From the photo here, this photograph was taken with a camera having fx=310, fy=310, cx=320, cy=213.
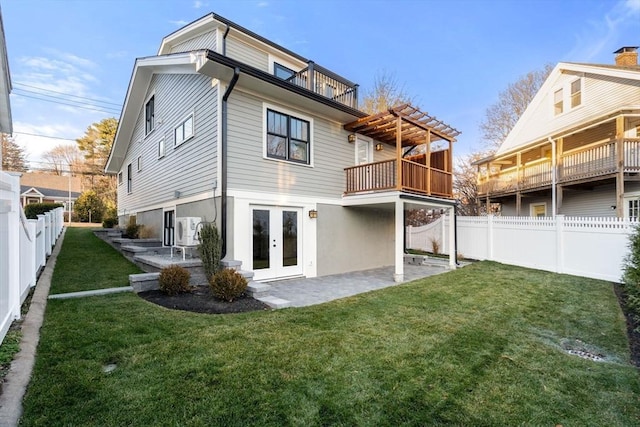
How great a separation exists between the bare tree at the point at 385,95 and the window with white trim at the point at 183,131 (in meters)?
12.6

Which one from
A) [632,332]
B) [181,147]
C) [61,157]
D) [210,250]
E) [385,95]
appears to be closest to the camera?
[632,332]

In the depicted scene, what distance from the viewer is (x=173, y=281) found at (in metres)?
6.03

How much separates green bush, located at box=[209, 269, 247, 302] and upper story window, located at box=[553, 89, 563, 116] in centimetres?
1808

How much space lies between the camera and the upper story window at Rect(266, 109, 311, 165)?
846cm

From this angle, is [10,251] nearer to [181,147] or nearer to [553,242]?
[181,147]

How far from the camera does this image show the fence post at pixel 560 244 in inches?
365

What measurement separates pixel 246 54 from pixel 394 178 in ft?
20.9

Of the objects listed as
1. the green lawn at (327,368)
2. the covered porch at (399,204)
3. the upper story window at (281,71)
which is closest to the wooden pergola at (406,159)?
the covered porch at (399,204)

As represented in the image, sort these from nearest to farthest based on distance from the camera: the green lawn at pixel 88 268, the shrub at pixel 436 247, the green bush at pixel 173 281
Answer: the green bush at pixel 173 281, the green lawn at pixel 88 268, the shrub at pixel 436 247

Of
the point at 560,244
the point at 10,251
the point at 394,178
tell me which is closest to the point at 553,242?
the point at 560,244

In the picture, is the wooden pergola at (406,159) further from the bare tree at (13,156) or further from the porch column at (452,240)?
the bare tree at (13,156)

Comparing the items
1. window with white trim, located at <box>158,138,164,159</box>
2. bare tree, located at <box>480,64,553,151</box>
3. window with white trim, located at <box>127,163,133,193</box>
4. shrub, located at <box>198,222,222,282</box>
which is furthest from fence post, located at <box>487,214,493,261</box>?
window with white trim, located at <box>127,163,133,193</box>

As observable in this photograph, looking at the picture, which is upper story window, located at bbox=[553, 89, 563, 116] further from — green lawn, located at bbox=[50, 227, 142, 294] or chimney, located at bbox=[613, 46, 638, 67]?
green lawn, located at bbox=[50, 227, 142, 294]

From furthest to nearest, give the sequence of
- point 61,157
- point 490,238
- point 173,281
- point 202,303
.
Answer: point 61,157
point 490,238
point 173,281
point 202,303
